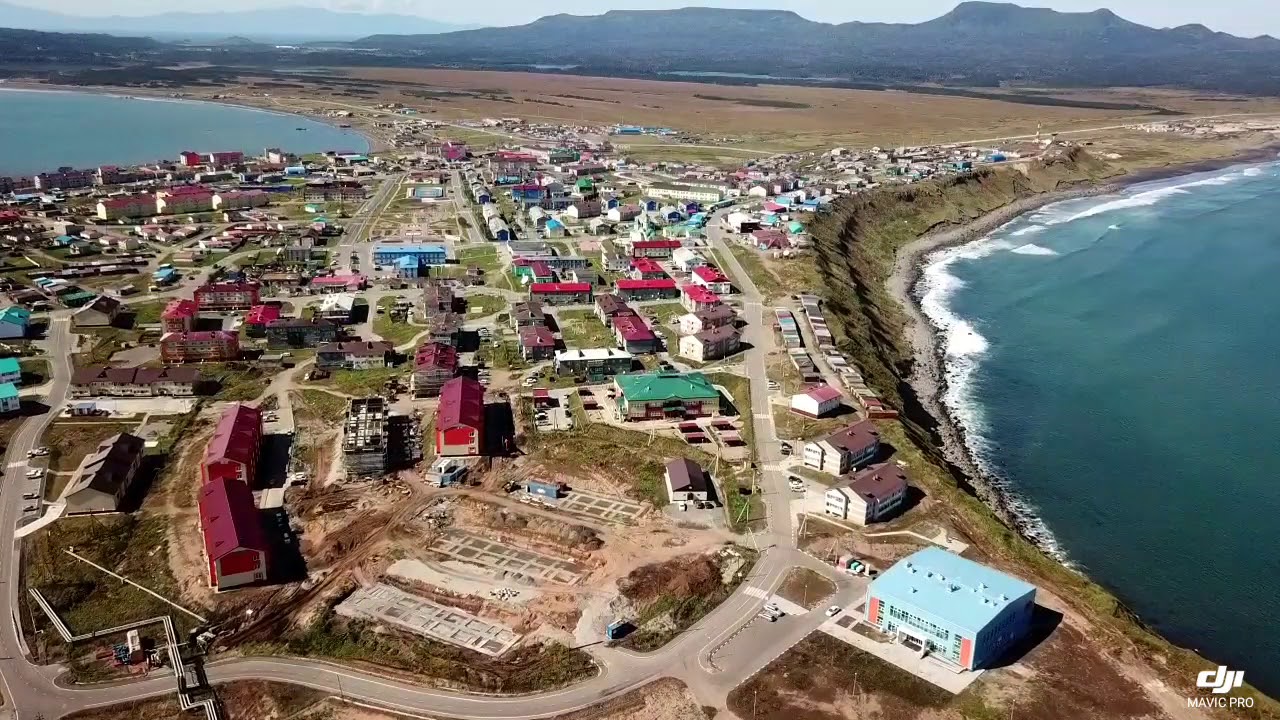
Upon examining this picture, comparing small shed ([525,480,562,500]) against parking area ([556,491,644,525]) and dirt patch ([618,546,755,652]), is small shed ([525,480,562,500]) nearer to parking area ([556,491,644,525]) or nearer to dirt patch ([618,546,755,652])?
parking area ([556,491,644,525])

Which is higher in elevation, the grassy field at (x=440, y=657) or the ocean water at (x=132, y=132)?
the ocean water at (x=132, y=132)

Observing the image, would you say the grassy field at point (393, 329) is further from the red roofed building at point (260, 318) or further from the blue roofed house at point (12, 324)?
the blue roofed house at point (12, 324)

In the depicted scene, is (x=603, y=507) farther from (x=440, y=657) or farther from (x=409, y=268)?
(x=409, y=268)

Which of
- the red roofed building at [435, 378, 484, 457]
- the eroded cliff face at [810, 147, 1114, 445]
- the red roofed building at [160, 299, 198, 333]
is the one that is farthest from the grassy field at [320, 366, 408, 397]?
the eroded cliff face at [810, 147, 1114, 445]

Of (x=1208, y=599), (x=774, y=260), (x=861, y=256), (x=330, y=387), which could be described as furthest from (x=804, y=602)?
(x=861, y=256)

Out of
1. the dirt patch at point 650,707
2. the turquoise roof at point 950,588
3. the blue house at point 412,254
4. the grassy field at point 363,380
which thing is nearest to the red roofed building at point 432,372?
the grassy field at point 363,380

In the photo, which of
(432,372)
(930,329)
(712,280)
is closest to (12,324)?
(432,372)
